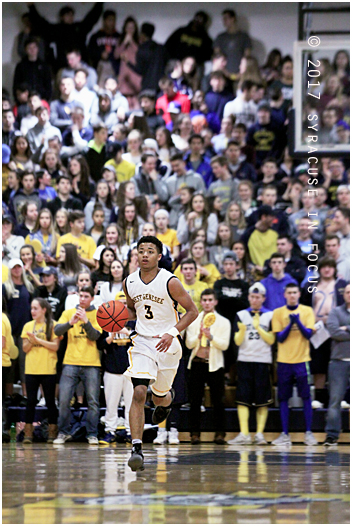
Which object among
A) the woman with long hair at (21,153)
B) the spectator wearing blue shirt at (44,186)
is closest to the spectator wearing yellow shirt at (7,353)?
the spectator wearing blue shirt at (44,186)

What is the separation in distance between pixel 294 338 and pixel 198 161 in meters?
5.15

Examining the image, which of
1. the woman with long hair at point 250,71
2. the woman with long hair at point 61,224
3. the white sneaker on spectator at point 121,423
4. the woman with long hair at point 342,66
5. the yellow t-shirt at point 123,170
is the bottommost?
the white sneaker on spectator at point 121,423

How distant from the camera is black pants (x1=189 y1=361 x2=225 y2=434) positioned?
11.1 meters

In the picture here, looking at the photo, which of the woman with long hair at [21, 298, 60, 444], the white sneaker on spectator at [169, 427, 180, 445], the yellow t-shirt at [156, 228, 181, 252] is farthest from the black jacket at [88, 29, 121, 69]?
the white sneaker on spectator at [169, 427, 180, 445]

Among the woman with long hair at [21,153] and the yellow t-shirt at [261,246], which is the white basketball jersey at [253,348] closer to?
the yellow t-shirt at [261,246]

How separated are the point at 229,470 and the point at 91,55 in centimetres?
1287

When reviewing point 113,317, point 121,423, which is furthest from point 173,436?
point 113,317

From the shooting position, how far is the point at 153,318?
303 inches

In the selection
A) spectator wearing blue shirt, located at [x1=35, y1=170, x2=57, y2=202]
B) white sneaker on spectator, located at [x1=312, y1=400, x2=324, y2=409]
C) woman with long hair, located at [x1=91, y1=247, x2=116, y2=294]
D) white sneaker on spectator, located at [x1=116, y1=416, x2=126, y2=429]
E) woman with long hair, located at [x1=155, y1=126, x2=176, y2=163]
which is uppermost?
woman with long hair, located at [x1=155, y1=126, x2=176, y2=163]

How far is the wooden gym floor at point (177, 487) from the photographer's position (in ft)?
17.1

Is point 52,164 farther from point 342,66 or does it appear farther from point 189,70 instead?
point 342,66

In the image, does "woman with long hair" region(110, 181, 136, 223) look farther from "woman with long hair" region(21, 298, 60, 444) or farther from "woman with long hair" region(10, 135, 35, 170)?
"woman with long hair" region(21, 298, 60, 444)

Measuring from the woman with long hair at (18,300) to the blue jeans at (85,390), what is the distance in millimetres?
1034

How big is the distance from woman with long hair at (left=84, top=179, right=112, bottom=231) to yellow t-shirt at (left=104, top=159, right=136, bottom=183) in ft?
2.96
